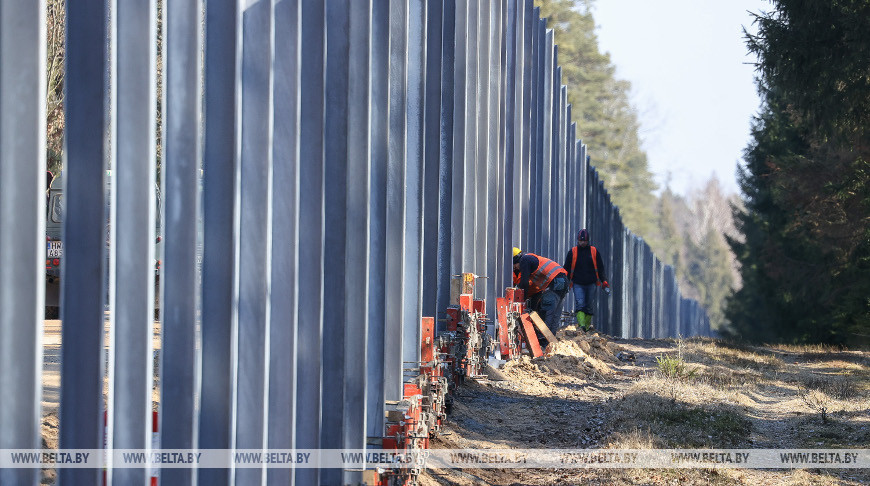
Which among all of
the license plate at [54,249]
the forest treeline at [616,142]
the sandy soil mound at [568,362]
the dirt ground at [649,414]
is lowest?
the dirt ground at [649,414]

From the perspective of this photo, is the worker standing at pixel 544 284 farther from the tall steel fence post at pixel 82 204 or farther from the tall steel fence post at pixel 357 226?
the tall steel fence post at pixel 82 204

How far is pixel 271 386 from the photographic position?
559cm

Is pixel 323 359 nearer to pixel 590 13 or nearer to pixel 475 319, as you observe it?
pixel 475 319

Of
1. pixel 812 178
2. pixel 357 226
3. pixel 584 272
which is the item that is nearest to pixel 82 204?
pixel 357 226

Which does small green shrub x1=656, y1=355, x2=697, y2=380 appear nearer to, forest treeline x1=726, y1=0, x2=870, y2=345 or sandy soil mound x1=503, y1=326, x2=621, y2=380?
sandy soil mound x1=503, y1=326, x2=621, y2=380

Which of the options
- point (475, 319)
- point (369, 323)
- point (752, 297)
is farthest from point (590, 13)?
point (369, 323)

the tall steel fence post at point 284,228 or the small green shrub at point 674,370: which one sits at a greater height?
the tall steel fence post at point 284,228

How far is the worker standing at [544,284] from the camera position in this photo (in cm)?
1505

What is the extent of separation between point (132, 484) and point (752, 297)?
110 feet

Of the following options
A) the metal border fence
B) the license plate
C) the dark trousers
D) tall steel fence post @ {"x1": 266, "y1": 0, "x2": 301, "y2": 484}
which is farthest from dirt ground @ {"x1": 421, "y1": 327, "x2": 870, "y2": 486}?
the license plate

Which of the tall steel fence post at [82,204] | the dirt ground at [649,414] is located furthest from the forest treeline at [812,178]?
the tall steel fence post at [82,204]

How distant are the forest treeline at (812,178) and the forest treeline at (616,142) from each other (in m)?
14.4

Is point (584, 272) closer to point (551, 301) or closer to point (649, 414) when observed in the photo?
point (551, 301)

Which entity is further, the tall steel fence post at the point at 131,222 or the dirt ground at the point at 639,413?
the dirt ground at the point at 639,413
